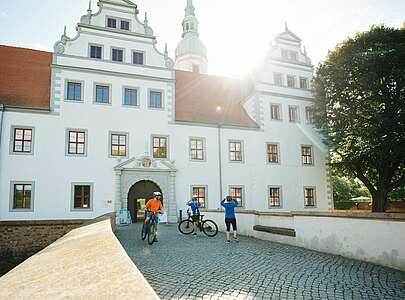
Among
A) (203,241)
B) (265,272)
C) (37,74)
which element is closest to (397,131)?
(203,241)

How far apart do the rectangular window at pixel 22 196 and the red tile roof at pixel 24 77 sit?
473 cm

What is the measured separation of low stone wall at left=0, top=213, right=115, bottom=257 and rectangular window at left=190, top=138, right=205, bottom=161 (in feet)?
33.3

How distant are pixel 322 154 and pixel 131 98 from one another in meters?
16.0

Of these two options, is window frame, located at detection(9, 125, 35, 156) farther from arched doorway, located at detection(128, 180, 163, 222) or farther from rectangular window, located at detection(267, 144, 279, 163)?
rectangular window, located at detection(267, 144, 279, 163)

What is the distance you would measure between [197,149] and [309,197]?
996 centimetres

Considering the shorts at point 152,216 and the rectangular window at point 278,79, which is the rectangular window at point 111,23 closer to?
the rectangular window at point 278,79

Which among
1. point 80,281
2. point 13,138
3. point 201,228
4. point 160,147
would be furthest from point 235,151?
point 80,281

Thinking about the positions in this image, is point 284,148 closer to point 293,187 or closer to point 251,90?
point 293,187

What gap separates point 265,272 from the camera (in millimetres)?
6543

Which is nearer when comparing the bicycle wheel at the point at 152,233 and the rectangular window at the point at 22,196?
the bicycle wheel at the point at 152,233

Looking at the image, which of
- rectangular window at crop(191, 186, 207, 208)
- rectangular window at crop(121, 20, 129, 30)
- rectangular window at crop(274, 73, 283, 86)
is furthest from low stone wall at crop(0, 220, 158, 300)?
rectangular window at crop(274, 73, 283, 86)

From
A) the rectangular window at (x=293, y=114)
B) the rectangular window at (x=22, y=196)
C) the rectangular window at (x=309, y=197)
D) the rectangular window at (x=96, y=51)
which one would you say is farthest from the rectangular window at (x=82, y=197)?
the rectangular window at (x=293, y=114)

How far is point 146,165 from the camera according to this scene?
1988cm

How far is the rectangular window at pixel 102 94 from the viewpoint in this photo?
19828mm
